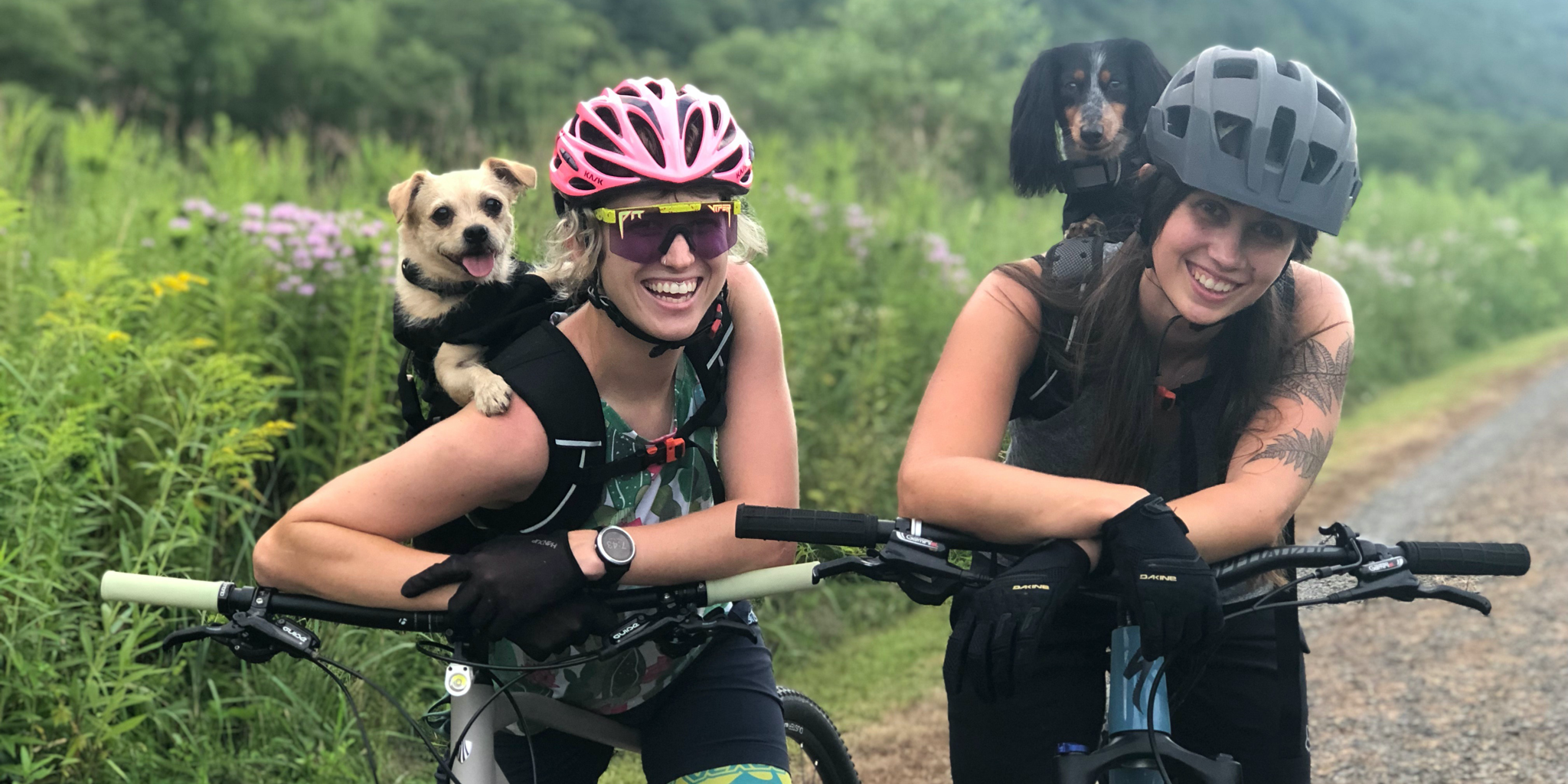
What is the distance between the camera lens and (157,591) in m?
1.99

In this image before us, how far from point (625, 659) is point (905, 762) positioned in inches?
102

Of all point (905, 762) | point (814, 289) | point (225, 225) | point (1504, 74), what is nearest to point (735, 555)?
point (905, 762)

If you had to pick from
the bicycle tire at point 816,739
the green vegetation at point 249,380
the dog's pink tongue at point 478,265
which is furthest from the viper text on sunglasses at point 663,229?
the green vegetation at point 249,380

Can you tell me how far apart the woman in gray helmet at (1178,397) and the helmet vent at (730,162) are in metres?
0.52

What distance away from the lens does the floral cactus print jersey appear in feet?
8.02

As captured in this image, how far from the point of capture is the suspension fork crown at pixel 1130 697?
86.4 inches

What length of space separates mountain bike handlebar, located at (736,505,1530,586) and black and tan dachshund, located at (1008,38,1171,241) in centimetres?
130

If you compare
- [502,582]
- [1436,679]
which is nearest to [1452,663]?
[1436,679]

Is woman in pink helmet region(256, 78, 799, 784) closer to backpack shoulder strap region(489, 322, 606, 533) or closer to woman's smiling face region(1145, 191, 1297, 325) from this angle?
backpack shoulder strap region(489, 322, 606, 533)

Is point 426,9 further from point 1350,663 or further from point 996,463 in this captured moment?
point 996,463

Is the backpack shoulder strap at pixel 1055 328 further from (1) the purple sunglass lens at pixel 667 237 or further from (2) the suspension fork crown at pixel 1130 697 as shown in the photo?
(1) the purple sunglass lens at pixel 667 237

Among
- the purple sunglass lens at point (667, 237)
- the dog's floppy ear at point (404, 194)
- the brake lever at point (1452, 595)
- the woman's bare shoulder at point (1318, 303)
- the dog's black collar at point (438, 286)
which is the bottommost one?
the dog's black collar at point (438, 286)

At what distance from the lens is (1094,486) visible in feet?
6.91

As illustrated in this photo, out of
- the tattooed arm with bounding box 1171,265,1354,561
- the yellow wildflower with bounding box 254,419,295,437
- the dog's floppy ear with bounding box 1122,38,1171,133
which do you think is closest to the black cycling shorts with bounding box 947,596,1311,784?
the tattooed arm with bounding box 1171,265,1354,561
